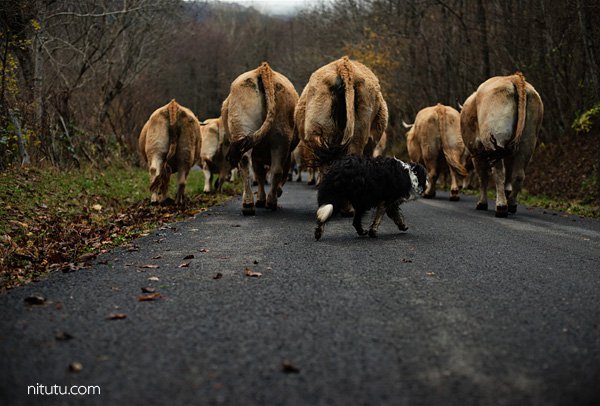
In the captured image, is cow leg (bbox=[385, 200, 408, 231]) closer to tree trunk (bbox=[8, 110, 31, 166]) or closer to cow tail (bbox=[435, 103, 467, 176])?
cow tail (bbox=[435, 103, 467, 176])

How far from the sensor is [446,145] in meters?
12.8

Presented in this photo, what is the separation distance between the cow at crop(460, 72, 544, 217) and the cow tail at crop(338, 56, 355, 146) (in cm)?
236

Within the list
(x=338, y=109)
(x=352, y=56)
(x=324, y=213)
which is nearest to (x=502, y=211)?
(x=338, y=109)

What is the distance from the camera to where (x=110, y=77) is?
21062 mm

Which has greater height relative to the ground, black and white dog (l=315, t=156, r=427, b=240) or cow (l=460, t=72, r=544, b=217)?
cow (l=460, t=72, r=544, b=217)

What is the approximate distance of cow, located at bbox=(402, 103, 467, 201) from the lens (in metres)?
12.8

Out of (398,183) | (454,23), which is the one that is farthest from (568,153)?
(398,183)

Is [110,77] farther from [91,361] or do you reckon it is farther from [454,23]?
[91,361]

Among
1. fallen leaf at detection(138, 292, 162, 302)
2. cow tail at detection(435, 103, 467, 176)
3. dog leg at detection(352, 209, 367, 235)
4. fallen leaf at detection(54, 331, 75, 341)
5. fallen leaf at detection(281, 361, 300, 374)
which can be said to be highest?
cow tail at detection(435, 103, 467, 176)

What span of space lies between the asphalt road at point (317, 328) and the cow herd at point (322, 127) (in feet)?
8.32

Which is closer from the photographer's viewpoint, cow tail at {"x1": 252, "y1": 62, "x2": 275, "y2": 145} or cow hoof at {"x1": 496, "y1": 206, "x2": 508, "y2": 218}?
cow tail at {"x1": 252, "y1": 62, "x2": 275, "y2": 145}

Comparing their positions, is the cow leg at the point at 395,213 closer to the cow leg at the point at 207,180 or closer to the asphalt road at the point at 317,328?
the asphalt road at the point at 317,328

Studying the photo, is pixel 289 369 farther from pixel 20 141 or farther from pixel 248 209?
pixel 20 141

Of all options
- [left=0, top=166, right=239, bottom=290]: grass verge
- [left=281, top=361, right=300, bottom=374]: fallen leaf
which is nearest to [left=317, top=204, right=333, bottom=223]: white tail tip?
[left=0, top=166, right=239, bottom=290]: grass verge
